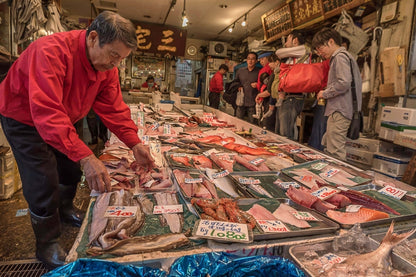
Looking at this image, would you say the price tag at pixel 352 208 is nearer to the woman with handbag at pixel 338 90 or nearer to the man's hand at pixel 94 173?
the man's hand at pixel 94 173

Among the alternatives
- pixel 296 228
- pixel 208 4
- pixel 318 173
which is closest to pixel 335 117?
pixel 318 173

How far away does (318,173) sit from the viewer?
8.57 feet

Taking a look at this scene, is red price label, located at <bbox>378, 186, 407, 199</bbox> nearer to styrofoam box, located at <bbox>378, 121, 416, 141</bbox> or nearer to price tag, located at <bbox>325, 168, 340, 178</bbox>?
price tag, located at <bbox>325, 168, 340, 178</bbox>

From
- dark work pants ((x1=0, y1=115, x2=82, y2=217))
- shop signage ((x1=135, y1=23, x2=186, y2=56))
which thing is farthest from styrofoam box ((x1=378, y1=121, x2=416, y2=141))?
shop signage ((x1=135, y1=23, x2=186, y2=56))

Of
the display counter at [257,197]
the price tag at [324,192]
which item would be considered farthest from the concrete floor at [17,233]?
the price tag at [324,192]

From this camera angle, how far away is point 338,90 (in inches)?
153

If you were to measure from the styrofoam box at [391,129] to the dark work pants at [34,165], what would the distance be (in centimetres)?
520

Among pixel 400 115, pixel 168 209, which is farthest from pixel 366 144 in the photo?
pixel 168 209

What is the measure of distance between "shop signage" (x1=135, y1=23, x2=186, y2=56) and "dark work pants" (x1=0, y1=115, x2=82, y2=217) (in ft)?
26.9

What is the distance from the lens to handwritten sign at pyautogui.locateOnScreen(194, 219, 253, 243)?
1321 mm

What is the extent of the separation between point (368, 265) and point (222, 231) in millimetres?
691

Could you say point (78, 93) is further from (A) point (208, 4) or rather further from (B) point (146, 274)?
(A) point (208, 4)

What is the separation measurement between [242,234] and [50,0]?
6.42 metres

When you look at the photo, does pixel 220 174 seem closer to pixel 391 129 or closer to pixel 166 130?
pixel 166 130
